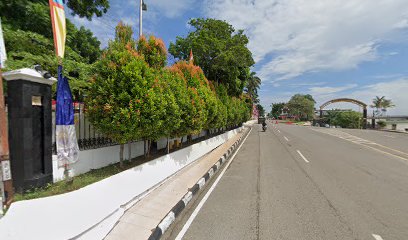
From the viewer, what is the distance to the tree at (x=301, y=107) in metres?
117

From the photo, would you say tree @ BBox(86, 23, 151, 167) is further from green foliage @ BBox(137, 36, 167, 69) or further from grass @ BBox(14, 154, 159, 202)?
green foliage @ BBox(137, 36, 167, 69)

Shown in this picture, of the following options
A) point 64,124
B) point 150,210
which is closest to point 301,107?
point 150,210

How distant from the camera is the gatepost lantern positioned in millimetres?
4410

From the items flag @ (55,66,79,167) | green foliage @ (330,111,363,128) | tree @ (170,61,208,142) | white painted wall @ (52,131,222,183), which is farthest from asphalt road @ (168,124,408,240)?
green foliage @ (330,111,363,128)

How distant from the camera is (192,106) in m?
9.52

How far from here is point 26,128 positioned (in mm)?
4465

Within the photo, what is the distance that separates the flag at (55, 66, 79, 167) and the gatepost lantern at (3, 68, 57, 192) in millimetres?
291

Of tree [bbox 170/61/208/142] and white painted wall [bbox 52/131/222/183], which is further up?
tree [bbox 170/61/208/142]

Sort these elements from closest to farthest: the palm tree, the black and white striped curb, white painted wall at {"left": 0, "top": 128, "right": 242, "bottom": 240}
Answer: white painted wall at {"left": 0, "top": 128, "right": 242, "bottom": 240}, the black and white striped curb, the palm tree

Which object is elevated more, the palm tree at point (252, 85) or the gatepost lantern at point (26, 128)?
the palm tree at point (252, 85)

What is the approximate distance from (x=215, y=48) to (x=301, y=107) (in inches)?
4408

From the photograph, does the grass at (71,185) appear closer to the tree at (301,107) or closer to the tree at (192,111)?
the tree at (192,111)

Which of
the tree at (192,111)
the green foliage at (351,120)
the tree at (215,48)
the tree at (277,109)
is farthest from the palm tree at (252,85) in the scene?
the tree at (277,109)

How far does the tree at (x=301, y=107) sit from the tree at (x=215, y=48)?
10764cm
